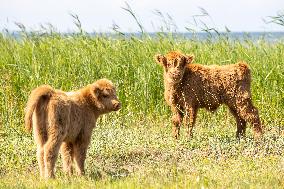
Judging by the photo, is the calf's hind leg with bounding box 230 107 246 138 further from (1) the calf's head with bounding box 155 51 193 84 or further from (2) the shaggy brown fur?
(2) the shaggy brown fur

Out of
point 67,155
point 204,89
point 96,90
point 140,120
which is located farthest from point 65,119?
point 140,120

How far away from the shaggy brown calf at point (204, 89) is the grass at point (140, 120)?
391mm

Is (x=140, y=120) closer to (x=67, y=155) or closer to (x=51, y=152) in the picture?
(x=67, y=155)

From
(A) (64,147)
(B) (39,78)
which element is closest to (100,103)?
(A) (64,147)

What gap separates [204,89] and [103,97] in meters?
2.50

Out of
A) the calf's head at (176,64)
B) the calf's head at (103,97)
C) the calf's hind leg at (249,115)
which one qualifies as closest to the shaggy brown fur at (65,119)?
the calf's head at (103,97)

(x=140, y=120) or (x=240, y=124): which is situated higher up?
(x=240, y=124)

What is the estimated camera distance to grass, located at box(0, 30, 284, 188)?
764cm

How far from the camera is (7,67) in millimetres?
12961

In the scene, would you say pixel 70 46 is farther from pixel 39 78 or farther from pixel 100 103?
pixel 100 103

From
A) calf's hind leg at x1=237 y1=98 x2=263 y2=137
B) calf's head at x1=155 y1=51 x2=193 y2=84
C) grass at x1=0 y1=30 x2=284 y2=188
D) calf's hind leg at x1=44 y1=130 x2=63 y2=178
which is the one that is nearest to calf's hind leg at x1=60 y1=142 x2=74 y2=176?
grass at x1=0 y1=30 x2=284 y2=188

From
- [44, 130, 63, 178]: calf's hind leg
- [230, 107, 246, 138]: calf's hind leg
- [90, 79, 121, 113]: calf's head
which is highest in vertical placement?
[90, 79, 121, 113]: calf's head

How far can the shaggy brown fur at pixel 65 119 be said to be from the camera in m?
7.57

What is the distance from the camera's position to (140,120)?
463 inches
